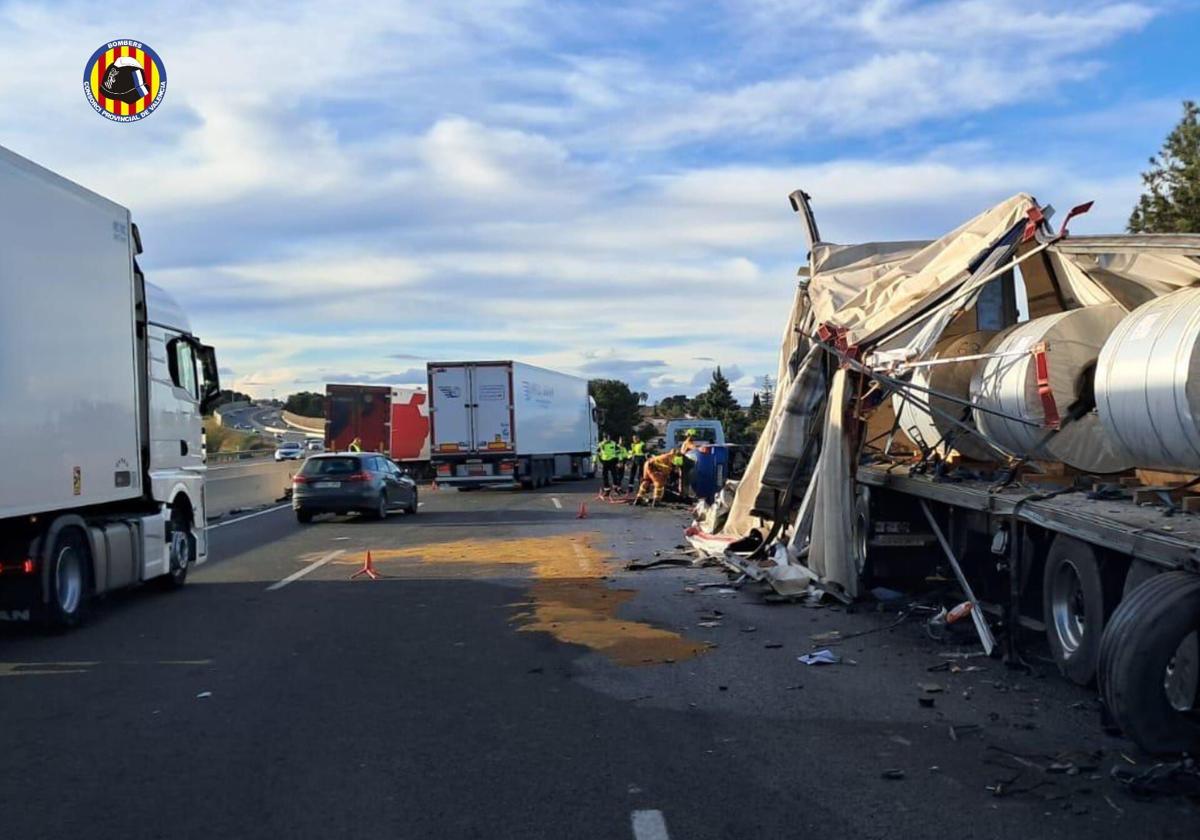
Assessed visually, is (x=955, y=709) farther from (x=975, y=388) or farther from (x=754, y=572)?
(x=754, y=572)

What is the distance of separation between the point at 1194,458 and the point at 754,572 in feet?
23.0

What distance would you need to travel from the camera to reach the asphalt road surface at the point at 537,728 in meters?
5.54

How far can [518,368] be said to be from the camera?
36906 millimetres

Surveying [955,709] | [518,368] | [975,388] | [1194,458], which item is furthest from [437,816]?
[518,368]

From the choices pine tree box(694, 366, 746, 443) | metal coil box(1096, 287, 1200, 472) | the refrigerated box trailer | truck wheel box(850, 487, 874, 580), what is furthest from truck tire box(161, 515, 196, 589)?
pine tree box(694, 366, 746, 443)

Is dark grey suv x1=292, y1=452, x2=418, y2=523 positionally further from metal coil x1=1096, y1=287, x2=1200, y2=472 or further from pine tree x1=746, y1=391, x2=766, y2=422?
pine tree x1=746, y1=391, x2=766, y2=422

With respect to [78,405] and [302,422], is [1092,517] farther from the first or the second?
[302,422]

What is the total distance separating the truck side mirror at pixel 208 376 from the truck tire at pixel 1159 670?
1191 cm

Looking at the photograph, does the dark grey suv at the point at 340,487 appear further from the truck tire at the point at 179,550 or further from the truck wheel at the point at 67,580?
the truck wheel at the point at 67,580

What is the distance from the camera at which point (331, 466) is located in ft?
81.7

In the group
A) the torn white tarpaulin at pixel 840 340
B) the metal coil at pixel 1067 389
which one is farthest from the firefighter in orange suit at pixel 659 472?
the metal coil at pixel 1067 389

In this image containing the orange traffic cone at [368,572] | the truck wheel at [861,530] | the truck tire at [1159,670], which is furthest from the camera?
the orange traffic cone at [368,572]

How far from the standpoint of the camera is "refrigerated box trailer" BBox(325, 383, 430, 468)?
1640 inches

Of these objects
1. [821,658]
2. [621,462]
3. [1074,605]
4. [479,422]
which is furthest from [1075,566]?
[621,462]
